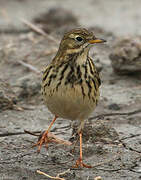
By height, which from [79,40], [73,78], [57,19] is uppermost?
[79,40]

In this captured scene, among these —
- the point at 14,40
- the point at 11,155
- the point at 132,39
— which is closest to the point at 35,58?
the point at 14,40

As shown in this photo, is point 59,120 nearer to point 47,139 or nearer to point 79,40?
point 47,139

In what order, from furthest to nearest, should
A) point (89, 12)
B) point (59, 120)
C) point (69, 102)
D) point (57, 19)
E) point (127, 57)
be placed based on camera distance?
point (89, 12) → point (57, 19) → point (127, 57) → point (59, 120) → point (69, 102)

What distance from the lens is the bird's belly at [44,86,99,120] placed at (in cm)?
482

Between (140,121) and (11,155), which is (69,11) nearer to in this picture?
(140,121)

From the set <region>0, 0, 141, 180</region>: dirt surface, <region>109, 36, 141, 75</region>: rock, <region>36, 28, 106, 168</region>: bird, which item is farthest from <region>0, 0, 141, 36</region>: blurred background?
<region>36, 28, 106, 168</region>: bird

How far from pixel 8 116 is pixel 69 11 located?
489 cm

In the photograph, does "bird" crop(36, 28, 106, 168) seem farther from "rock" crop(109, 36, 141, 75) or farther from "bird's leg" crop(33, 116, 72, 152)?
"rock" crop(109, 36, 141, 75)

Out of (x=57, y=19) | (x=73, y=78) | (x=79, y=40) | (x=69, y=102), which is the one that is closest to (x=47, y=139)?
(x=69, y=102)

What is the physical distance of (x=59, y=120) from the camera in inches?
249

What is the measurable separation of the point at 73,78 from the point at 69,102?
23 centimetres

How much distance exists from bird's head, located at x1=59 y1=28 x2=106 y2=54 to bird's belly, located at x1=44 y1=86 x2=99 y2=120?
14.5 inches

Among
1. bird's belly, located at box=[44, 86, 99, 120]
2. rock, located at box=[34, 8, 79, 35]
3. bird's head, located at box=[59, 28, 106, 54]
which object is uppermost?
bird's head, located at box=[59, 28, 106, 54]

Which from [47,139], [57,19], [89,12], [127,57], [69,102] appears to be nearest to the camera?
[69,102]
